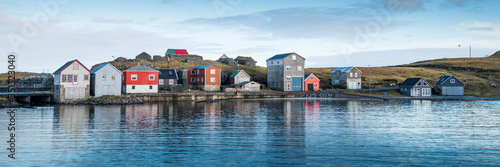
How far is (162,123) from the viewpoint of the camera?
→ 38.0 m

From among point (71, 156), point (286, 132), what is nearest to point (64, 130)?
point (71, 156)

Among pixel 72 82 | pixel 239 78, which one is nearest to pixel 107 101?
pixel 72 82

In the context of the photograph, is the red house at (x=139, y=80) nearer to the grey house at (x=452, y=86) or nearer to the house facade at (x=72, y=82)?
the house facade at (x=72, y=82)

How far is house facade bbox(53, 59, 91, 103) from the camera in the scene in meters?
65.4

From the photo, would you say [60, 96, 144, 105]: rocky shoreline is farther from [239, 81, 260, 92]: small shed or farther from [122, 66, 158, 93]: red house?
[239, 81, 260, 92]: small shed

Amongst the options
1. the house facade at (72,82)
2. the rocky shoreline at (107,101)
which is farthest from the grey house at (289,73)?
the house facade at (72,82)

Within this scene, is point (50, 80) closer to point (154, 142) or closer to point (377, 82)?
point (154, 142)

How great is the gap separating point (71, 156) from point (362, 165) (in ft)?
56.0

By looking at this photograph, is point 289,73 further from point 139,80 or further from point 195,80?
point 139,80

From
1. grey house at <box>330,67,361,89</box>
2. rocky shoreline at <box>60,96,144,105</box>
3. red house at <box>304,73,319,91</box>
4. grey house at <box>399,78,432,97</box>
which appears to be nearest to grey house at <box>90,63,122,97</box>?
rocky shoreline at <box>60,96,144,105</box>

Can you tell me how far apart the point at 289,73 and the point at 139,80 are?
1561 inches

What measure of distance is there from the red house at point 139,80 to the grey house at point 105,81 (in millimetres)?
4994

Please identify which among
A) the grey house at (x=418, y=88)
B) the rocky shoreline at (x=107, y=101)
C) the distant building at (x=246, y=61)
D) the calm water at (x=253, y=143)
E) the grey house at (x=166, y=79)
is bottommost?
the calm water at (x=253, y=143)

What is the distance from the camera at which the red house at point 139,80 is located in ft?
252
